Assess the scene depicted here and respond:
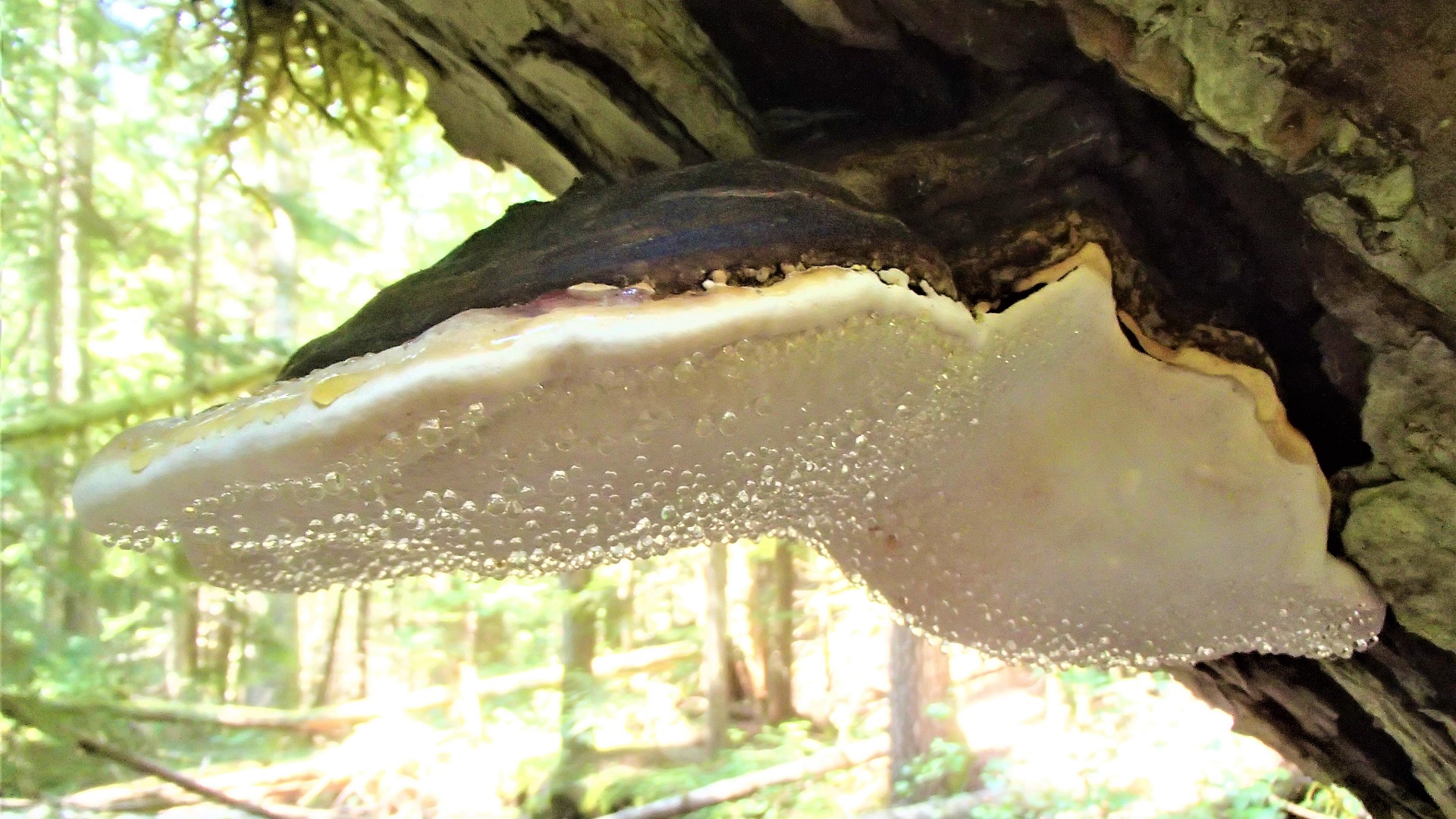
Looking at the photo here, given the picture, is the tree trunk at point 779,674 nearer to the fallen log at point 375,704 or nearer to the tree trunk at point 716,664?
the fallen log at point 375,704

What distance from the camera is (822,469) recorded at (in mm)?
767

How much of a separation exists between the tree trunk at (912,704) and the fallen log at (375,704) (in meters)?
2.14

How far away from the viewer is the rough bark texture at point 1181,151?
0.64 metres

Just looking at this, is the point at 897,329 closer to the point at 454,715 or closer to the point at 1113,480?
the point at 1113,480

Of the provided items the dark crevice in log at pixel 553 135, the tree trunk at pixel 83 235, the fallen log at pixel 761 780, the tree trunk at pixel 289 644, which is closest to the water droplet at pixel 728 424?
the dark crevice in log at pixel 553 135

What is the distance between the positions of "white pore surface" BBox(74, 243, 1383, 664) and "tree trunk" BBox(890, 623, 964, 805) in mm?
4469

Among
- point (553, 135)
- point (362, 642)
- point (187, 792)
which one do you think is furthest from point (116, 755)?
point (362, 642)

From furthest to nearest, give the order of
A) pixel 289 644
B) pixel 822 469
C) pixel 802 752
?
pixel 802 752 < pixel 289 644 < pixel 822 469

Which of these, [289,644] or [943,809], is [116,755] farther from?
[943,809]

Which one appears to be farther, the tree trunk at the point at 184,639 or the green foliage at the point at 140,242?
the tree trunk at the point at 184,639

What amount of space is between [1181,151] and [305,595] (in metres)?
6.69

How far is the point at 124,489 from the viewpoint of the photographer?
53 centimetres

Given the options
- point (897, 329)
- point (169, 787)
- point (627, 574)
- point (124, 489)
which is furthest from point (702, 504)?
point (627, 574)

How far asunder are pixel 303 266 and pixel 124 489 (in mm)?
9684
